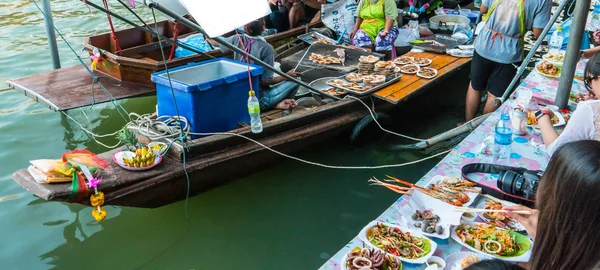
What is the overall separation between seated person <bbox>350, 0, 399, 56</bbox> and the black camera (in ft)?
13.6

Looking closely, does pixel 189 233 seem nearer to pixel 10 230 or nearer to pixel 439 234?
pixel 10 230

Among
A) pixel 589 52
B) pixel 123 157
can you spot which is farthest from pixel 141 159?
pixel 589 52

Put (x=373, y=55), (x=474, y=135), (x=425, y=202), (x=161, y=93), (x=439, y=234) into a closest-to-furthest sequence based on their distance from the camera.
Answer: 1. (x=439, y=234)
2. (x=425, y=202)
3. (x=474, y=135)
4. (x=161, y=93)
5. (x=373, y=55)

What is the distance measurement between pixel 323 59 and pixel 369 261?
4.33m

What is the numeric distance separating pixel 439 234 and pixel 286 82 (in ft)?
10.2

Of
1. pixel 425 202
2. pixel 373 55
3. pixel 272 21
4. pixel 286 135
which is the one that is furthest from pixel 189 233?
pixel 272 21

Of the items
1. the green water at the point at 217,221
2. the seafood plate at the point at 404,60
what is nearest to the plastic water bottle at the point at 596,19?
the seafood plate at the point at 404,60

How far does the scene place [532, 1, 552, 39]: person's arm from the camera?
454 centimetres

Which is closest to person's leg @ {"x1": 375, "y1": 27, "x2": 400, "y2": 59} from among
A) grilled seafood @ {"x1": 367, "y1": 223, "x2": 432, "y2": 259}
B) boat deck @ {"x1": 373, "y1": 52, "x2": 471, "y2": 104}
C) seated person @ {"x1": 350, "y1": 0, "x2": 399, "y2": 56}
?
seated person @ {"x1": 350, "y1": 0, "x2": 399, "y2": 56}

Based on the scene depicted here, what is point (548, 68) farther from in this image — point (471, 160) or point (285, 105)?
point (285, 105)

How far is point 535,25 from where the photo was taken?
15.1ft

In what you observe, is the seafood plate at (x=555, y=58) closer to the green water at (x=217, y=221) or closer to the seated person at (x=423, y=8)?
the green water at (x=217, y=221)

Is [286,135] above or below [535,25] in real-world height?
below

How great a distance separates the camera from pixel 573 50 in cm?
340
